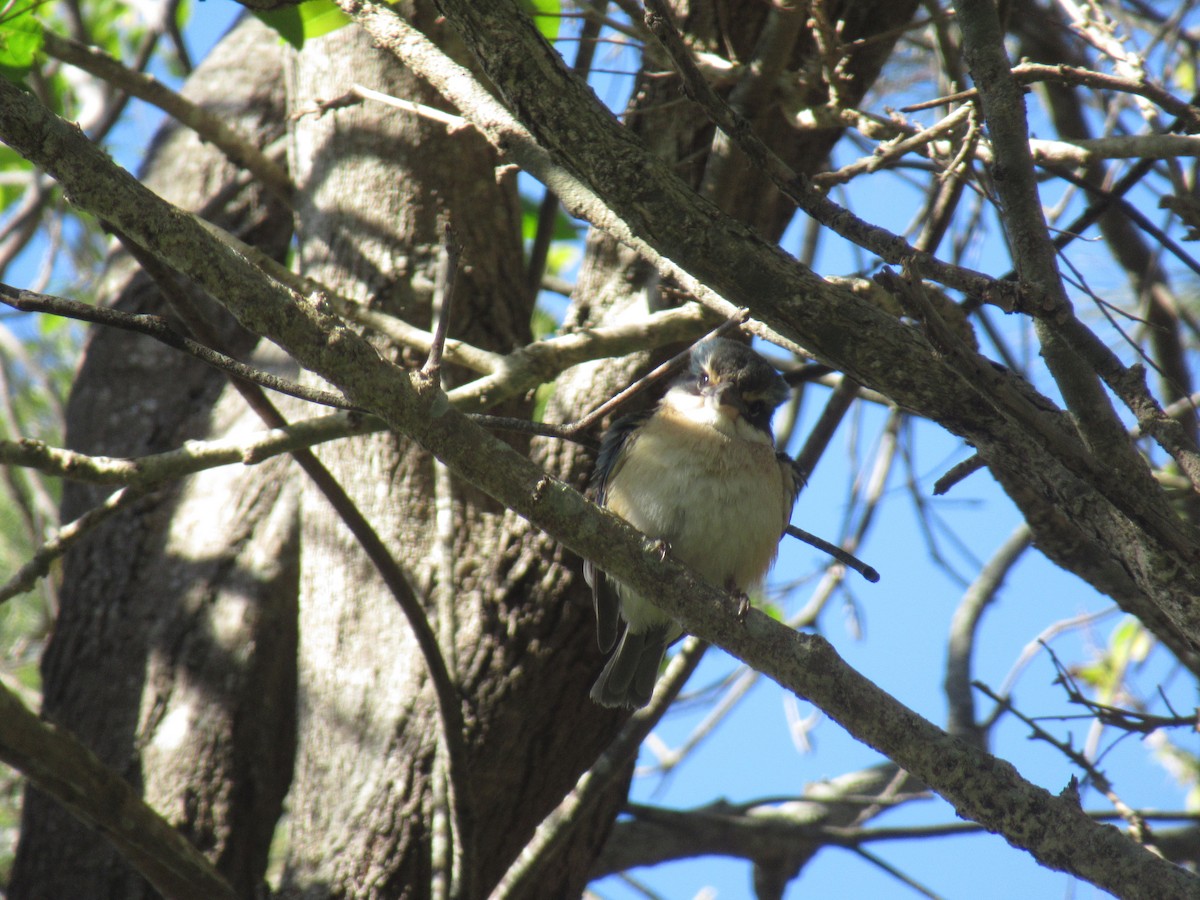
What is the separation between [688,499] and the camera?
387 centimetres

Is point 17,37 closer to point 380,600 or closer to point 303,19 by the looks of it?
point 303,19

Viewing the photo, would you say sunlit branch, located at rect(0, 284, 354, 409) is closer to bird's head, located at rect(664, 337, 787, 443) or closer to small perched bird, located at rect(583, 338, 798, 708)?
small perched bird, located at rect(583, 338, 798, 708)

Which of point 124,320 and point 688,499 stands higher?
point 688,499

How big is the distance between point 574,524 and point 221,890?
1.49 metres

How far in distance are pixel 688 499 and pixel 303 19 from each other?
2.02m

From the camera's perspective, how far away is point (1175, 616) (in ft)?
7.58

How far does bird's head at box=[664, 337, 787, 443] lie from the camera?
4145mm

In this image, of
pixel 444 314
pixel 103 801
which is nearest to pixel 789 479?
pixel 444 314

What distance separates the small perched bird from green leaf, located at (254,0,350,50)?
1613 millimetres

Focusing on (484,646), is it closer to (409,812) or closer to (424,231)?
(409,812)

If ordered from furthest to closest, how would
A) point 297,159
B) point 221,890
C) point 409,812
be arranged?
point 297,159, point 409,812, point 221,890

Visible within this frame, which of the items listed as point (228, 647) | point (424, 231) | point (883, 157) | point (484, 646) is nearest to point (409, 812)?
point (484, 646)

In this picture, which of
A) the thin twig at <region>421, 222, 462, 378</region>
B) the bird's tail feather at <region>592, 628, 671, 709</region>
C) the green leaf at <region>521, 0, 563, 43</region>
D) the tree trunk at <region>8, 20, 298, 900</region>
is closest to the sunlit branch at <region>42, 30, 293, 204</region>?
the tree trunk at <region>8, 20, 298, 900</region>

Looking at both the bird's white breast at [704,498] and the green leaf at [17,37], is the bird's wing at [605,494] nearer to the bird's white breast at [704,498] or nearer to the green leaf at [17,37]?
the bird's white breast at [704,498]
